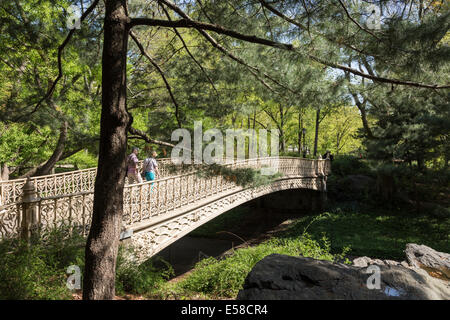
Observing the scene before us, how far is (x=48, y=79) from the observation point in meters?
10.1

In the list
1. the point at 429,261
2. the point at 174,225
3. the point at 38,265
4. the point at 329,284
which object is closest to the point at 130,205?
the point at 174,225

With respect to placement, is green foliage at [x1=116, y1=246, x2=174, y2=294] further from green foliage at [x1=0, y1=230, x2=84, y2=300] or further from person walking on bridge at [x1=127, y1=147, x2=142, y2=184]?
person walking on bridge at [x1=127, y1=147, x2=142, y2=184]

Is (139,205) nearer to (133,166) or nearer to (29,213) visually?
(133,166)

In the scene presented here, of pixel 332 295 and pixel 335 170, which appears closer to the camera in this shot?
pixel 332 295

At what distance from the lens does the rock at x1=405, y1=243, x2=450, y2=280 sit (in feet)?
21.7

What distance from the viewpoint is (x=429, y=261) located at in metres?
7.21

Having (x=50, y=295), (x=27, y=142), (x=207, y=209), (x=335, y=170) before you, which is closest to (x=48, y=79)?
(x=27, y=142)

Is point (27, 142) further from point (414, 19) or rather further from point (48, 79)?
point (414, 19)

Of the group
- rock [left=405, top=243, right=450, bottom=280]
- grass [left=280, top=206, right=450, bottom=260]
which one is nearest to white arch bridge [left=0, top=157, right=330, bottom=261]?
rock [left=405, top=243, right=450, bottom=280]

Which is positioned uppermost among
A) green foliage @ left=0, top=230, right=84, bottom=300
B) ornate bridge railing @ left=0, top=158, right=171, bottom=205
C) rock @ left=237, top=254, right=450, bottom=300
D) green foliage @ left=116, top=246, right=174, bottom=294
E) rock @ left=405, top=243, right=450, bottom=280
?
ornate bridge railing @ left=0, top=158, right=171, bottom=205

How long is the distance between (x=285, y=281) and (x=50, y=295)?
Answer: 9.18 ft

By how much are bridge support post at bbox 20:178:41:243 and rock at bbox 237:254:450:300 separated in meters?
3.85

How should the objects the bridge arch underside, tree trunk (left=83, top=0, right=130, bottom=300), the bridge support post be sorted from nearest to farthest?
tree trunk (left=83, top=0, right=130, bottom=300)
the bridge support post
the bridge arch underside

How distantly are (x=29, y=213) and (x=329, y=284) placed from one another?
4.75 meters
